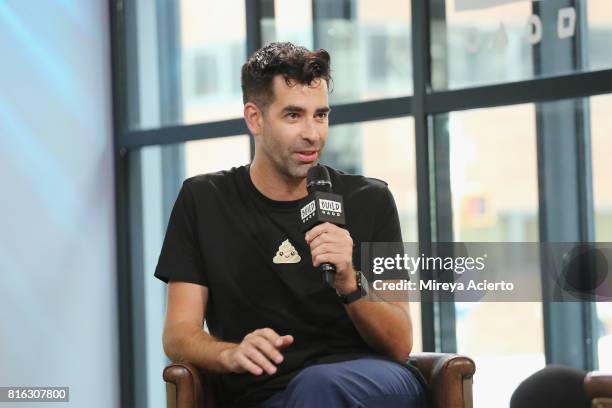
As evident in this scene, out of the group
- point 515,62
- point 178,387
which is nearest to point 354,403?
point 178,387

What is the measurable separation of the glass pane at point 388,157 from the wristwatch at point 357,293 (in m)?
1.44

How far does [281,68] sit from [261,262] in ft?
1.69

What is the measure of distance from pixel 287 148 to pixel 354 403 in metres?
0.72

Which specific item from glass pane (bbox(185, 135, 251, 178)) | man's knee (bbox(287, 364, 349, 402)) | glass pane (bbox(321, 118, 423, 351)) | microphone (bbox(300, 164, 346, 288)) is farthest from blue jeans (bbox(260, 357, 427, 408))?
glass pane (bbox(185, 135, 251, 178))

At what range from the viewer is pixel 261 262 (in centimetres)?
271

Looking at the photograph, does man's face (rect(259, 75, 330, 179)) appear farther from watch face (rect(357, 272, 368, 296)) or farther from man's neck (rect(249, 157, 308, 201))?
watch face (rect(357, 272, 368, 296))

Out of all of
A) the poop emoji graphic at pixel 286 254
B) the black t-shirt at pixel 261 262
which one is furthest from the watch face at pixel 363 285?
the poop emoji graphic at pixel 286 254

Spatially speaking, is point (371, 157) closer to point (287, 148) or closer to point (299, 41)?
point (299, 41)

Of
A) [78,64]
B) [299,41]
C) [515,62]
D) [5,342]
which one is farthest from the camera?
[78,64]

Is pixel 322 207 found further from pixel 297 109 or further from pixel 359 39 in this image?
pixel 359 39

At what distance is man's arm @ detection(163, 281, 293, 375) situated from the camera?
233 centimetres

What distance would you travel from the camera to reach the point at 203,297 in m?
2.76

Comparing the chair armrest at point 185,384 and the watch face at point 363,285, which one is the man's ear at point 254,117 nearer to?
the watch face at point 363,285

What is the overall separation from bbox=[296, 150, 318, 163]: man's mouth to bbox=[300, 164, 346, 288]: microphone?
24cm
